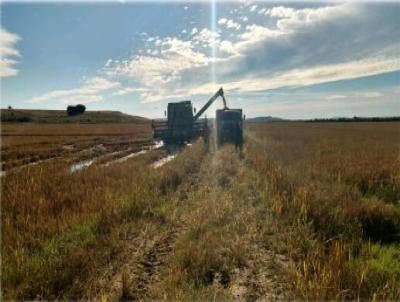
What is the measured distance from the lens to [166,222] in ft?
20.4

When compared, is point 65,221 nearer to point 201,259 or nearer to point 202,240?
point 202,240

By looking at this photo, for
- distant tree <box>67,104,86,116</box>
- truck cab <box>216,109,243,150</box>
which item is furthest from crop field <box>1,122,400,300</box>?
distant tree <box>67,104,86,116</box>

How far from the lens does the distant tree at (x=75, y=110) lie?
124000mm

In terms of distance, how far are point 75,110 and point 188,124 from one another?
4353 inches

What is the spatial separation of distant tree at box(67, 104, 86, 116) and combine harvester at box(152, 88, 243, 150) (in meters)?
108

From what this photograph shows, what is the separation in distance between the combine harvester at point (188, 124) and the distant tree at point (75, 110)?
4234 inches

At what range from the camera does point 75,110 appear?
126 metres

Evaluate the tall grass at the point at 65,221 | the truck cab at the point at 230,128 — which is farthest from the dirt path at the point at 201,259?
the truck cab at the point at 230,128

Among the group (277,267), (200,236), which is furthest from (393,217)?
(200,236)

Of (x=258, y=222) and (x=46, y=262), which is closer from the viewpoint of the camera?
(x=46, y=262)

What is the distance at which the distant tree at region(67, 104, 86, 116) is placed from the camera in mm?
124000

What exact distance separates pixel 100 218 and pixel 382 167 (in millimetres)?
9196

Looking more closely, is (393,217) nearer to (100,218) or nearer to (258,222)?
(258,222)

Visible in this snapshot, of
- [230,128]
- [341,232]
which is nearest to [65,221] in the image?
[341,232]
